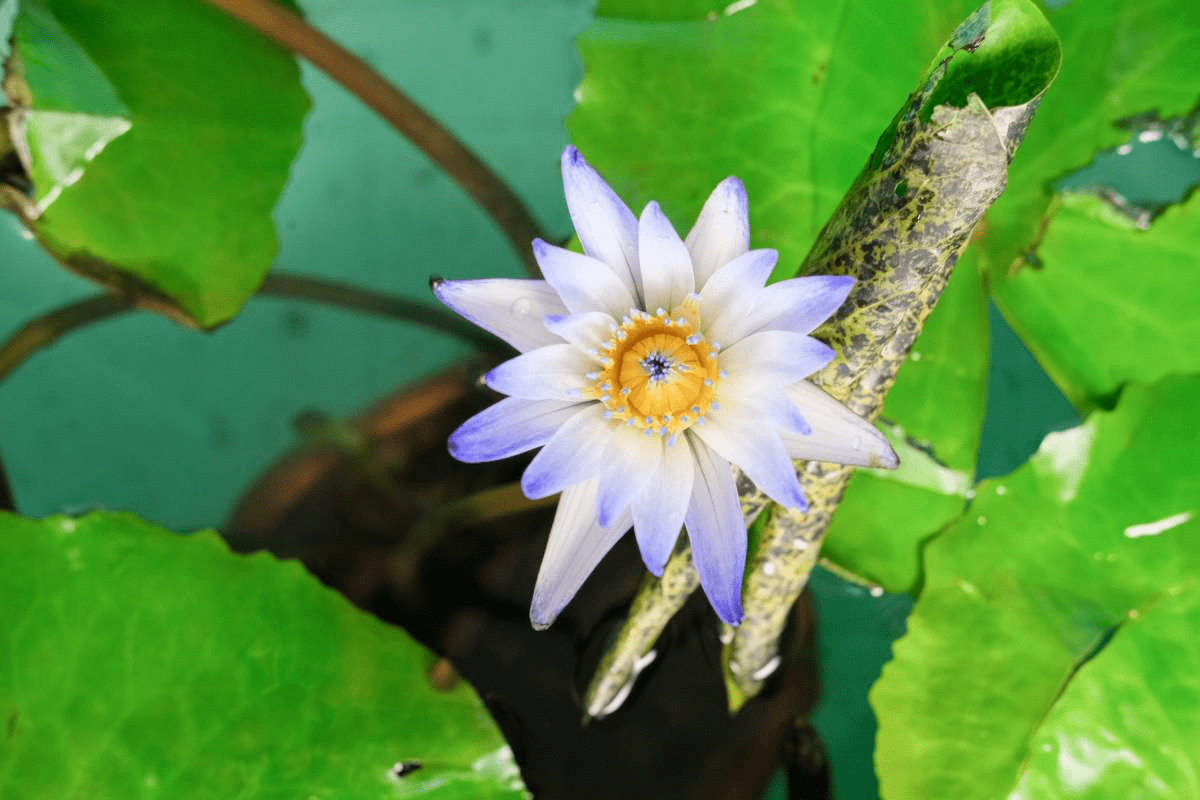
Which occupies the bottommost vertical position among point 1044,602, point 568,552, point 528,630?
point 528,630

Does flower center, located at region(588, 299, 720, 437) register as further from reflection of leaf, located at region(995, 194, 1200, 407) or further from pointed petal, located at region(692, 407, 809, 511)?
reflection of leaf, located at region(995, 194, 1200, 407)

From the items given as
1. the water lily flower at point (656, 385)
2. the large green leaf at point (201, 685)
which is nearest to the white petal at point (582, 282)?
the water lily flower at point (656, 385)

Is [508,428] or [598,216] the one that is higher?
[598,216]

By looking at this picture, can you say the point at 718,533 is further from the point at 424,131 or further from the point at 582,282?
the point at 424,131

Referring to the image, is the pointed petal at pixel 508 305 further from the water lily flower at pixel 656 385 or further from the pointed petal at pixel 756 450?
the pointed petal at pixel 756 450

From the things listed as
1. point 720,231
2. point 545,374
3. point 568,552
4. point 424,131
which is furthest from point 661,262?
point 424,131

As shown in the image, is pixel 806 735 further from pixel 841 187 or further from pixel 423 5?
pixel 423 5
